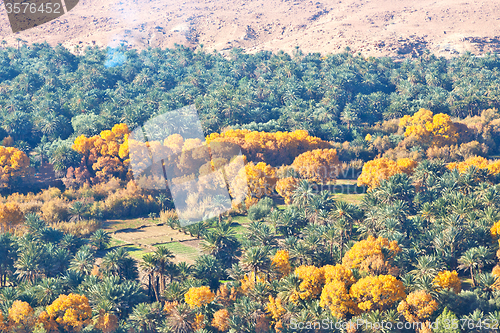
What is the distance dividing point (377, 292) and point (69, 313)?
90.4ft

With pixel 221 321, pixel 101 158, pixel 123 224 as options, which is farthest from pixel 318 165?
pixel 221 321

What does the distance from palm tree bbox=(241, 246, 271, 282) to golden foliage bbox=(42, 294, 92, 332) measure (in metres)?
15.8

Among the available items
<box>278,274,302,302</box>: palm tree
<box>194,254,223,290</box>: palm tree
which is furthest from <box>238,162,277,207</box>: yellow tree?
<box>278,274,302,302</box>: palm tree

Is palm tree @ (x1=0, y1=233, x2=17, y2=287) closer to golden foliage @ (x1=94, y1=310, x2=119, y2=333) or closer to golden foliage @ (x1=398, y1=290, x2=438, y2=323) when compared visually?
golden foliage @ (x1=94, y1=310, x2=119, y2=333)

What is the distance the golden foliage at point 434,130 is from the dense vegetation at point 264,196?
28cm

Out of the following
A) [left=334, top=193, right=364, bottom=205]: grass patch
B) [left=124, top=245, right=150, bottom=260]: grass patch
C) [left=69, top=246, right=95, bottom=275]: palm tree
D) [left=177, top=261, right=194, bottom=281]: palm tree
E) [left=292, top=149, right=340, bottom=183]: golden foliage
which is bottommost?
[left=334, top=193, right=364, bottom=205]: grass patch

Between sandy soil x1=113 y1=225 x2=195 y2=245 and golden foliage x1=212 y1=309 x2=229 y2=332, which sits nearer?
golden foliage x1=212 y1=309 x2=229 y2=332

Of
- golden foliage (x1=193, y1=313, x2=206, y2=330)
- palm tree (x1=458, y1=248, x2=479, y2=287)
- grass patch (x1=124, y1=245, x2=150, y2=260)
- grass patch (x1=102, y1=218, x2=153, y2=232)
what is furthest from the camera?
grass patch (x1=102, y1=218, x2=153, y2=232)

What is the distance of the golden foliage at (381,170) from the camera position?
8369 cm

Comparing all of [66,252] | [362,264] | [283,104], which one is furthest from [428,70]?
[66,252]

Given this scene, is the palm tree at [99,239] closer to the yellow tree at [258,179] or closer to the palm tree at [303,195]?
Answer: the yellow tree at [258,179]

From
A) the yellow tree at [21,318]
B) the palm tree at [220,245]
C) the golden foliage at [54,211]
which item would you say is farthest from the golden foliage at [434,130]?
the yellow tree at [21,318]

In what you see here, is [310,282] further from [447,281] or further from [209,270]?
[447,281]

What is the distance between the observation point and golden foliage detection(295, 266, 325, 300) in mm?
55375
